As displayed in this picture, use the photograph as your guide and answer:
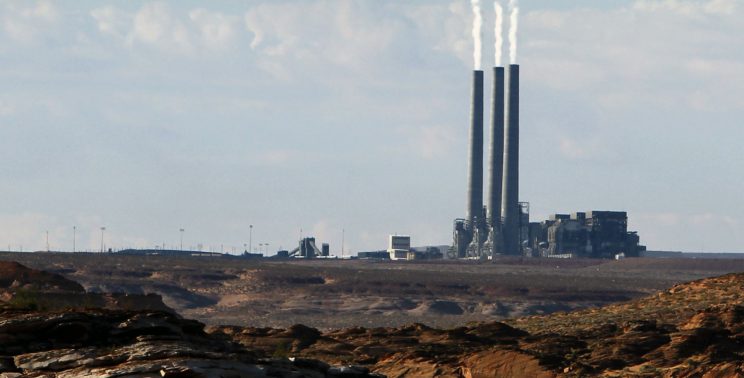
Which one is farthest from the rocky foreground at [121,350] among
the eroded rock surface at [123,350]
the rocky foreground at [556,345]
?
the rocky foreground at [556,345]

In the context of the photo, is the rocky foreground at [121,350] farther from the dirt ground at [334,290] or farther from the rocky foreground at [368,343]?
the dirt ground at [334,290]

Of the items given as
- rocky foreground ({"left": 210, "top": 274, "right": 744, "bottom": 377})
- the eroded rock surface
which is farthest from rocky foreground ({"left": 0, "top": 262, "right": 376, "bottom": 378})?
rocky foreground ({"left": 210, "top": 274, "right": 744, "bottom": 377})

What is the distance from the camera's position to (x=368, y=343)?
49.3m

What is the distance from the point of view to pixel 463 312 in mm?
114562

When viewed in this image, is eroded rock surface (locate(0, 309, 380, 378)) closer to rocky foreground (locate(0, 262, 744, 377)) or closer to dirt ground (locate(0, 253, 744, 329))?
A: rocky foreground (locate(0, 262, 744, 377))

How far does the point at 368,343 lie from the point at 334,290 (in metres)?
81.4

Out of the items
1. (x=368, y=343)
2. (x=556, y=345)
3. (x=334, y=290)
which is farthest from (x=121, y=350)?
(x=334, y=290)

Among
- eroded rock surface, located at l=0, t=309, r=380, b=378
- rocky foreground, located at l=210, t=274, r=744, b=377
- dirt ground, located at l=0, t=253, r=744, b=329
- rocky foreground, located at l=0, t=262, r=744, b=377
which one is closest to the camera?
eroded rock surface, located at l=0, t=309, r=380, b=378

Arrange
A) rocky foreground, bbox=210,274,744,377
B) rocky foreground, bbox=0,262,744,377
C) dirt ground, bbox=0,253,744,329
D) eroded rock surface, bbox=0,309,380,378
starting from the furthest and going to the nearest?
dirt ground, bbox=0,253,744,329
rocky foreground, bbox=210,274,744,377
rocky foreground, bbox=0,262,744,377
eroded rock surface, bbox=0,309,380,378

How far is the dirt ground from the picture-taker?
108 metres

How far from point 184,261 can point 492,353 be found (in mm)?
127731

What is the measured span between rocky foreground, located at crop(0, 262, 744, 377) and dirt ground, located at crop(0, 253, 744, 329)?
3653 centimetres

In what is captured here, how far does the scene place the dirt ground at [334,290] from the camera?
355 ft

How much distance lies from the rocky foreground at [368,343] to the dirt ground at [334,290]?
36.5m
